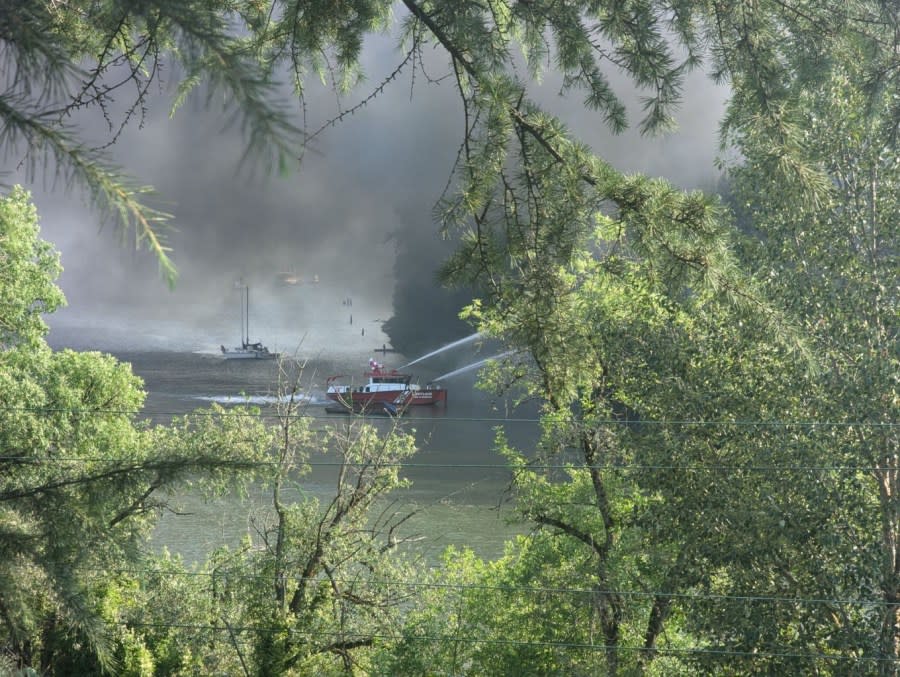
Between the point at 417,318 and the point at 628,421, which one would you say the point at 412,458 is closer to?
the point at 628,421

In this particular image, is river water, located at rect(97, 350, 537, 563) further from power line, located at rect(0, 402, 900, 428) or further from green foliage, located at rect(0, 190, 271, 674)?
green foliage, located at rect(0, 190, 271, 674)

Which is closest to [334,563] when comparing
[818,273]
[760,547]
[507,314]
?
[760,547]

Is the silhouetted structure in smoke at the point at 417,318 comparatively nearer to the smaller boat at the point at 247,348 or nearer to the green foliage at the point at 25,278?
the smaller boat at the point at 247,348

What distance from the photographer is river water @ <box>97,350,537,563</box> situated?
9750 millimetres

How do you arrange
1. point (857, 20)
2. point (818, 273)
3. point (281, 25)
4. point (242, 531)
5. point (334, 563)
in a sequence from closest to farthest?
point (281, 25)
point (857, 20)
point (818, 273)
point (334, 563)
point (242, 531)

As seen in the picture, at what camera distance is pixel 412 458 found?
565 inches

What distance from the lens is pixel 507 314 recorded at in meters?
2.32

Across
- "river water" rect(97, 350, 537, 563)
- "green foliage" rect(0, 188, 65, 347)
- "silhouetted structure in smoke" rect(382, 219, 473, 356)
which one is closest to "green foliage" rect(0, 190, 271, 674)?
"green foliage" rect(0, 188, 65, 347)

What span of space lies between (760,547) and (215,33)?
5550mm

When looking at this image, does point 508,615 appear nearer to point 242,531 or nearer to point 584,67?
point 242,531

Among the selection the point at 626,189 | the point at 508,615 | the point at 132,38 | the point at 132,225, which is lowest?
the point at 508,615

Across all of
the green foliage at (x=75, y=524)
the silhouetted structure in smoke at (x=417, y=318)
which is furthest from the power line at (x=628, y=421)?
the silhouetted structure in smoke at (x=417, y=318)

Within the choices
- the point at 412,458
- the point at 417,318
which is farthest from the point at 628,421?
the point at 417,318

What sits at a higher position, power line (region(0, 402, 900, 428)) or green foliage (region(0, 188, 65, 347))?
green foliage (region(0, 188, 65, 347))
